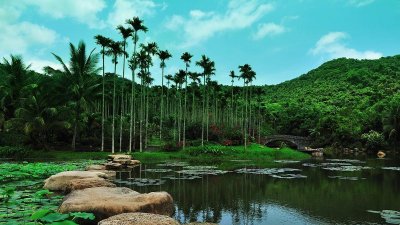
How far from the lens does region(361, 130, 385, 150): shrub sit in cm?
7638

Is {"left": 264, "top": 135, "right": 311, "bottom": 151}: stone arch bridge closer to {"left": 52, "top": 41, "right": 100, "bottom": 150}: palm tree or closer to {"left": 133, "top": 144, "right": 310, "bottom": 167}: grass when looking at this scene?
{"left": 133, "top": 144, "right": 310, "bottom": 167}: grass

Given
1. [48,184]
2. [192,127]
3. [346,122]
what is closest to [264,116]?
[346,122]

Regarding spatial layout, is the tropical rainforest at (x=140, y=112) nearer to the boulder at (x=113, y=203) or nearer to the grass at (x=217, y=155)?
the grass at (x=217, y=155)

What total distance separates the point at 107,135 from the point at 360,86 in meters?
99.7

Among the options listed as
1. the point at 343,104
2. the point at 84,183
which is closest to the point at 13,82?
the point at 84,183

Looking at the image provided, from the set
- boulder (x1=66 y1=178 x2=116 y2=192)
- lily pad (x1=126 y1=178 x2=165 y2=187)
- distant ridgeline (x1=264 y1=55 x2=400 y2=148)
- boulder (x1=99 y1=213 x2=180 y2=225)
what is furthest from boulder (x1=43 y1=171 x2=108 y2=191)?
distant ridgeline (x1=264 y1=55 x2=400 y2=148)

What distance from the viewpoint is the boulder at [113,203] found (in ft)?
37.8

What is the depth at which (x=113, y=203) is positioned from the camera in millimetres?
11828

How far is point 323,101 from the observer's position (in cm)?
11869

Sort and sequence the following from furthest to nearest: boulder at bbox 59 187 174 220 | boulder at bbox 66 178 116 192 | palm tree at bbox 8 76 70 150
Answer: palm tree at bbox 8 76 70 150 → boulder at bbox 66 178 116 192 → boulder at bbox 59 187 174 220

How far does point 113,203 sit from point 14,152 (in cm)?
3241

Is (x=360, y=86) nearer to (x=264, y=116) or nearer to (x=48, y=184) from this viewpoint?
(x=264, y=116)

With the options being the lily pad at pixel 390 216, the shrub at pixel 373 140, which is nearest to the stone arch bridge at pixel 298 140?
the shrub at pixel 373 140

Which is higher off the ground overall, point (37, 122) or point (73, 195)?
point (37, 122)
